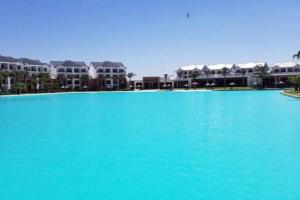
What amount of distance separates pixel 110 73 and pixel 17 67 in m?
28.2

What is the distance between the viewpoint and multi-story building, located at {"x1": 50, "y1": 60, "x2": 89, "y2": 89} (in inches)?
4139

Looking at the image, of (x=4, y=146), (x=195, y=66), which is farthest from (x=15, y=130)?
(x=195, y=66)

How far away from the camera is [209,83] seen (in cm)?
10056

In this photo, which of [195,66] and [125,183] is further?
[195,66]

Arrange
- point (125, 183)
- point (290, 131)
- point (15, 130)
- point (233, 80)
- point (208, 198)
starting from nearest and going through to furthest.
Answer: point (208, 198) → point (125, 183) → point (290, 131) → point (15, 130) → point (233, 80)

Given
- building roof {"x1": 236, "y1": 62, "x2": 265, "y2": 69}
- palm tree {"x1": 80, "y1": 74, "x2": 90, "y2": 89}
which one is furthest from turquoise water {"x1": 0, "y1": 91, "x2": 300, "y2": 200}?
palm tree {"x1": 80, "y1": 74, "x2": 90, "y2": 89}

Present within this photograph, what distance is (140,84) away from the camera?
11206 centimetres

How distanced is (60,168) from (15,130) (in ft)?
32.2

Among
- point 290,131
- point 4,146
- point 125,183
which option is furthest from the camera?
point 290,131

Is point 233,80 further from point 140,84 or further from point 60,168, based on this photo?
point 60,168

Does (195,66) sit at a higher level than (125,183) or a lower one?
higher

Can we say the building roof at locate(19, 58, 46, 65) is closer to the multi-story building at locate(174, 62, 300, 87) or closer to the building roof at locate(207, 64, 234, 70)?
the multi-story building at locate(174, 62, 300, 87)

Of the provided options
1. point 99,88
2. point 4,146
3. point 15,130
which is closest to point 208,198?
point 4,146

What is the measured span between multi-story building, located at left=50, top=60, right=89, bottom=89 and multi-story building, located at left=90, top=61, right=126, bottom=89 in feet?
9.02
